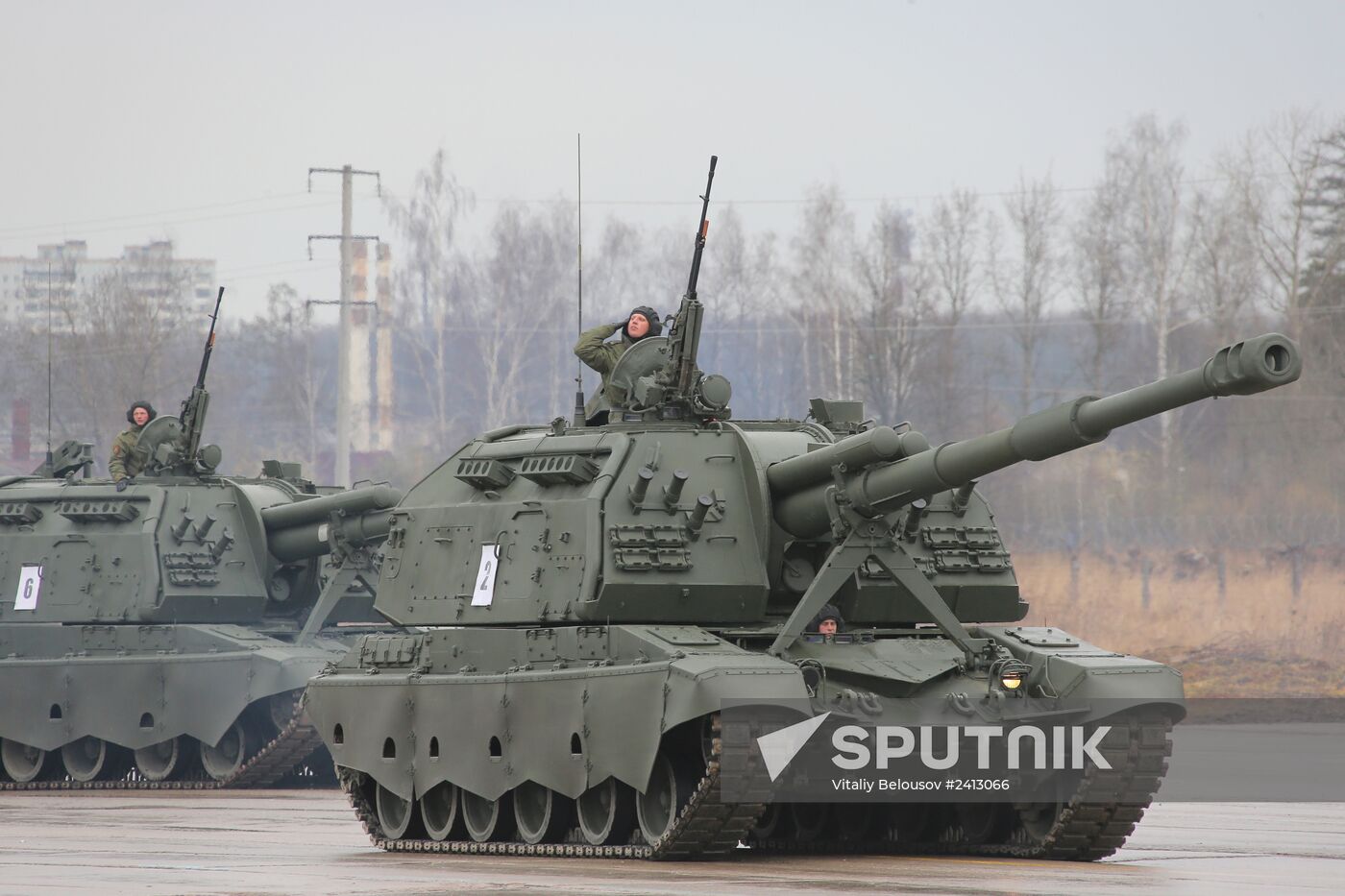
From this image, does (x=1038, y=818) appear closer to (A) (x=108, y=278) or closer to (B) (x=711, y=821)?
(B) (x=711, y=821)

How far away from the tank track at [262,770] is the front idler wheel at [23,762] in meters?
0.25

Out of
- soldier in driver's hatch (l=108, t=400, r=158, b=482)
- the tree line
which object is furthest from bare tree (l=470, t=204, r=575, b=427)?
soldier in driver's hatch (l=108, t=400, r=158, b=482)

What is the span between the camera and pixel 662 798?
17484 millimetres

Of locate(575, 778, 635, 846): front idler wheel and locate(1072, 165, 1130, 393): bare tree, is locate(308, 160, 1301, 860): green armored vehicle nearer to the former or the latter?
locate(575, 778, 635, 846): front idler wheel

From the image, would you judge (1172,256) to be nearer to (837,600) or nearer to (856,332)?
(856,332)

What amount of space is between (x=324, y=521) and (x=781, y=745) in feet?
45.5

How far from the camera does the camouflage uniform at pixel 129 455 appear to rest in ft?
100

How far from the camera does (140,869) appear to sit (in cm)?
1644

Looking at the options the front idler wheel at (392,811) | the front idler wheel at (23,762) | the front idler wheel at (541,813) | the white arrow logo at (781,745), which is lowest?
the front idler wheel at (23,762)

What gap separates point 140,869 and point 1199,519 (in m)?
33.6

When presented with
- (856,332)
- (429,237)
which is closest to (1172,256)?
(856,332)

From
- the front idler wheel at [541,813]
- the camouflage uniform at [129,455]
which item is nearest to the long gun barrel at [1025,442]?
the front idler wheel at [541,813]

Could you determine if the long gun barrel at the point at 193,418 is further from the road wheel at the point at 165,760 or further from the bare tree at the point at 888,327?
the bare tree at the point at 888,327

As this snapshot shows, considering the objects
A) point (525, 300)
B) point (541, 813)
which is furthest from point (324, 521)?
point (525, 300)
